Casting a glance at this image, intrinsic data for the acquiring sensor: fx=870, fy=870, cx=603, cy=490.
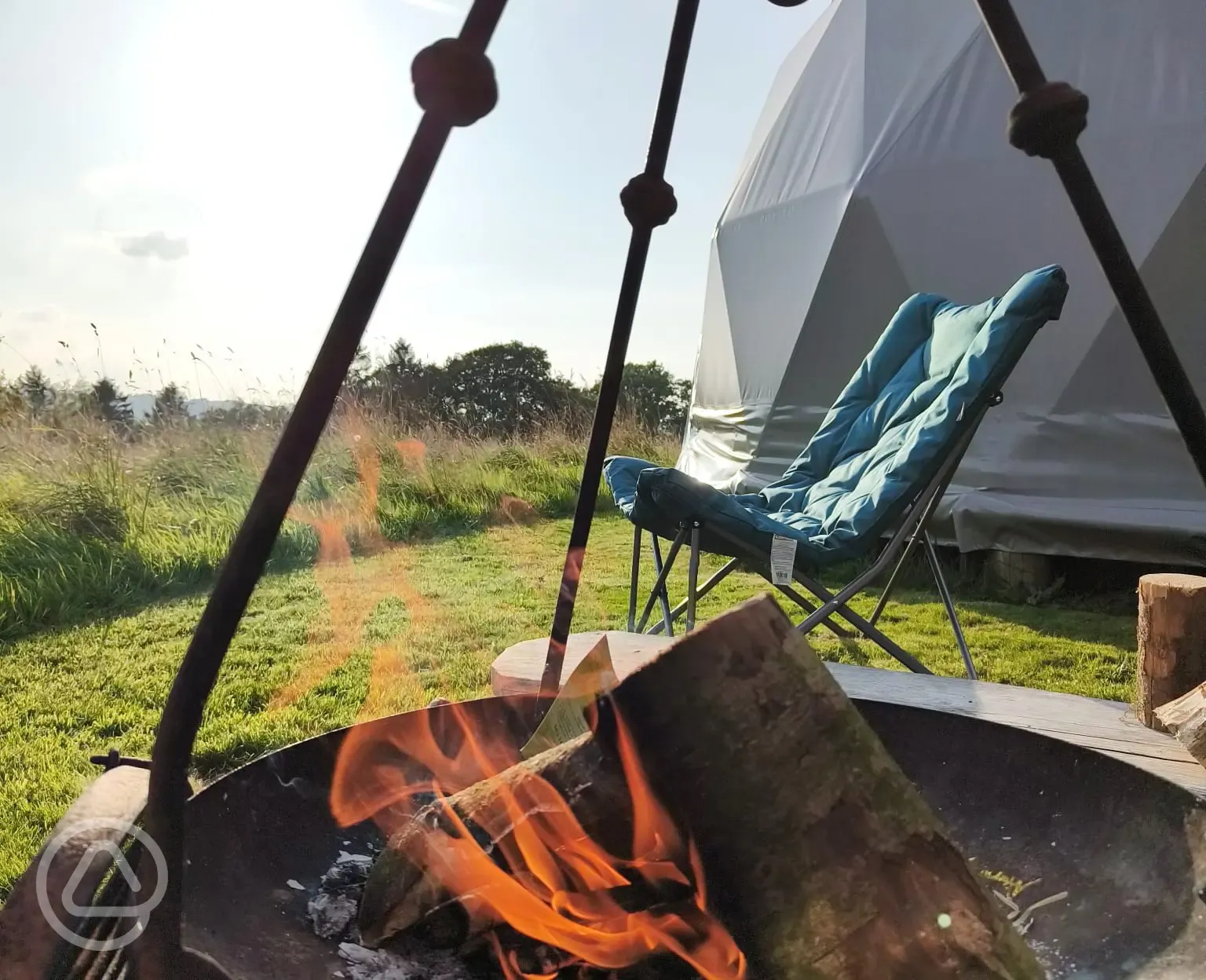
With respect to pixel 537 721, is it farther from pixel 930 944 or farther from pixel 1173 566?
pixel 1173 566

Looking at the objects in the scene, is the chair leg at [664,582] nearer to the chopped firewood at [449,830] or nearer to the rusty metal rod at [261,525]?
the chopped firewood at [449,830]

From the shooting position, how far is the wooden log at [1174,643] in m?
1.83

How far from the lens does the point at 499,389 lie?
35.1 ft

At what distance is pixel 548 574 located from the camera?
489cm

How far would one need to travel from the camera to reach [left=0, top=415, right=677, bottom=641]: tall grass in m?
3.81

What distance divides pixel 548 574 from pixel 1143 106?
361 centimetres

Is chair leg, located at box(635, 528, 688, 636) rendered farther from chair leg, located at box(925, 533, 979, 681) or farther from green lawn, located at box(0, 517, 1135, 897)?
chair leg, located at box(925, 533, 979, 681)

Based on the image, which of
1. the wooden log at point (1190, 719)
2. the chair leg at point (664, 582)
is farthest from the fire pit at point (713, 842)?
the chair leg at point (664, 582)

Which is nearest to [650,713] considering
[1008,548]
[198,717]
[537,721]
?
[198,717]

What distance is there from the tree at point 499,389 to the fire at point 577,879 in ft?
21.5

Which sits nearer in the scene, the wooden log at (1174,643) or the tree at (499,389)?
the wooden log at (1174,643)

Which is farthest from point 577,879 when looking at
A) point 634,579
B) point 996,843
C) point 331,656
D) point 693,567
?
point 331,656

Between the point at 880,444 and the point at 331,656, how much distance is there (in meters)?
2.22

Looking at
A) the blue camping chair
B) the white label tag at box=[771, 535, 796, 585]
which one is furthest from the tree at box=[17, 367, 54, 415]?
the white label tag at box=[771, 535, 796, 585]
